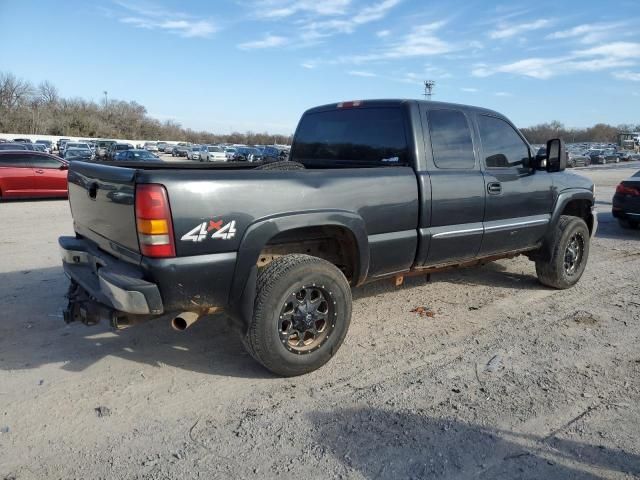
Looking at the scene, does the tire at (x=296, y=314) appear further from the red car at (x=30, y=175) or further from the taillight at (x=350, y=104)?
the red car at (x=30, y=175)

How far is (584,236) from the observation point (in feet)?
19.6

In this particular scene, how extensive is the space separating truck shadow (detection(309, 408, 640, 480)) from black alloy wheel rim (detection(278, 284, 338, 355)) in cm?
64

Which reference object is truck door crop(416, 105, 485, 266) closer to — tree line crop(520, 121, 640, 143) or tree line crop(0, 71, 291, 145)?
tree line crop(0, 71, 291, 145)

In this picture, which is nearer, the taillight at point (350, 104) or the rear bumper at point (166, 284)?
the rear bumper at point (166, 284)

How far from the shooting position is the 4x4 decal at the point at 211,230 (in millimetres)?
3027

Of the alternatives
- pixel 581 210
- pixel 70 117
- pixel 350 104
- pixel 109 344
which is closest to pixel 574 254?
pixel 581 210

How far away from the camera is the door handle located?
4.77 metres

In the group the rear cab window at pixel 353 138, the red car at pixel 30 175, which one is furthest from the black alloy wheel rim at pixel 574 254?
the red car at pixel 30 175

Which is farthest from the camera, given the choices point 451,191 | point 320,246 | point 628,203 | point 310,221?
point 628,203

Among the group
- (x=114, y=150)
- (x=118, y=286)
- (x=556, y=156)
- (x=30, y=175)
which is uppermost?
(x=114, y=150)

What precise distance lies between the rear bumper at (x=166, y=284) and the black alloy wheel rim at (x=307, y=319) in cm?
49

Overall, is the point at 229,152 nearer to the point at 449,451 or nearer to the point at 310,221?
the point at 310,221

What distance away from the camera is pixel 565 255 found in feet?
19.0

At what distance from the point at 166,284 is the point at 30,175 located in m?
13.5
